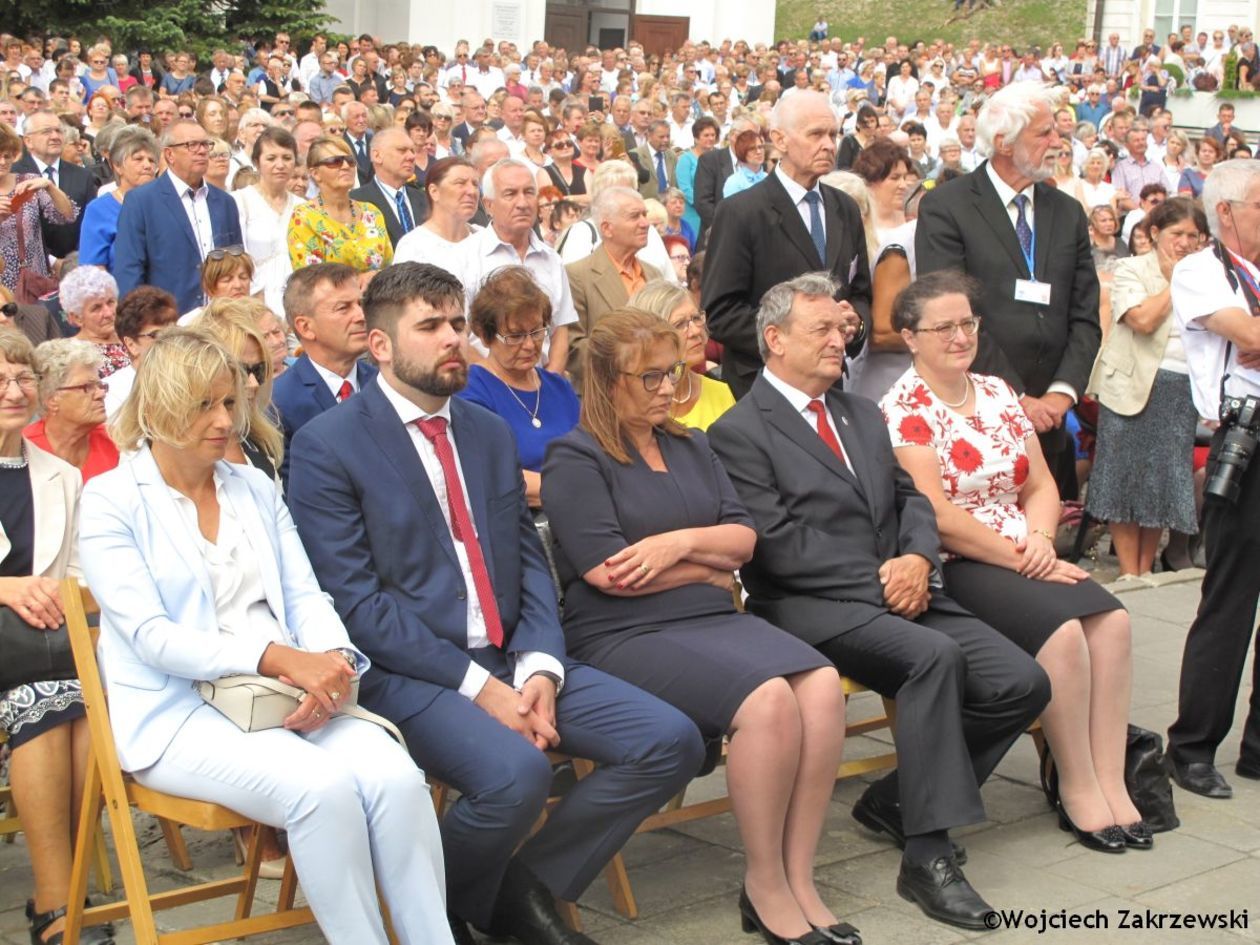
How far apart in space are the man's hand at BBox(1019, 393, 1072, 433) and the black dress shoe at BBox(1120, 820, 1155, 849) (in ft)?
5.53

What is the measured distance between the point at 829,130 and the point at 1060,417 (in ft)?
4.53

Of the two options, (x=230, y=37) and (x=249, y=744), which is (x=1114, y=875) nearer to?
(x=249, y=744)

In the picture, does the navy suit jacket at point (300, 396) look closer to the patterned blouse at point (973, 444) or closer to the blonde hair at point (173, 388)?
the blonde hair at point (173, 388)

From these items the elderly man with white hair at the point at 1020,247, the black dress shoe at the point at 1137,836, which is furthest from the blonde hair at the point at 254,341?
the black dress shoe at the point at 1137,836

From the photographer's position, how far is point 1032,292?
6277 millimetres

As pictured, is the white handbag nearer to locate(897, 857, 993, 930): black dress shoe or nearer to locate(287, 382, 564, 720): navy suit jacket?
locate(287, 382, 564, 720): navy suit jacket

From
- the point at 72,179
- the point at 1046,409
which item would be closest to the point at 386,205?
the point at 72,179

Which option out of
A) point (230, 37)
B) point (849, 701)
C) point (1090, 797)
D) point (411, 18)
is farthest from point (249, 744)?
point (411, 18)

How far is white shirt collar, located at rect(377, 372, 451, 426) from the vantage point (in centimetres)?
434

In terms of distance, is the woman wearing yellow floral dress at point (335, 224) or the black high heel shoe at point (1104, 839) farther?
the woman wearing yellow floral dress at point (335, 224)

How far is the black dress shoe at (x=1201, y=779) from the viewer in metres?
5.34

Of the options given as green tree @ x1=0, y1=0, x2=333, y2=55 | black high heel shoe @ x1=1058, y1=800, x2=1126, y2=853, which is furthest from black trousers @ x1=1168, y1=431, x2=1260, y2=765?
green tree @ x1=0, y1=0, x2=333, y2=55

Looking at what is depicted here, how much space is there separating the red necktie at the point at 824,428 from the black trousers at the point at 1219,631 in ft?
4.05

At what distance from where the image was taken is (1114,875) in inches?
183
